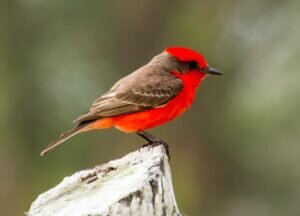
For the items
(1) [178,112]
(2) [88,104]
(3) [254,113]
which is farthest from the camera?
(3) [254,113]

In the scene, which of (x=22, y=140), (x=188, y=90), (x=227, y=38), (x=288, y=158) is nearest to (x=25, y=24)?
(x=22, y=140)

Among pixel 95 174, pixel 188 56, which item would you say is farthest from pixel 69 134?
pixel 95 174

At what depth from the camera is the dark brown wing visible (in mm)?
6332

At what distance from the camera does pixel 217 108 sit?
40.9ft

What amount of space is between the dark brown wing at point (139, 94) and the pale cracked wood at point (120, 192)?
4.97 ft

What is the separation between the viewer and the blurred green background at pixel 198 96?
1102cm

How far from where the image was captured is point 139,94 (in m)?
6.49

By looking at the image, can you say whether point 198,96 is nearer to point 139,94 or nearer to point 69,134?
point 139,94

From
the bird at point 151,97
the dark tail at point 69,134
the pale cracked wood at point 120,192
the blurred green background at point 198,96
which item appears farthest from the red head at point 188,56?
the blurred green background at point 198,96

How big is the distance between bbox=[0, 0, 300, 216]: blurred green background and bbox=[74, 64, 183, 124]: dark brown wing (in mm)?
3696

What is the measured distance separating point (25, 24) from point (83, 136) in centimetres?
132

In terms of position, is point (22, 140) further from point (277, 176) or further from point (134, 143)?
point (277, 176)

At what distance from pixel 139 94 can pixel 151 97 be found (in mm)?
81

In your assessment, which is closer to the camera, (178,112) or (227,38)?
(178,112)
